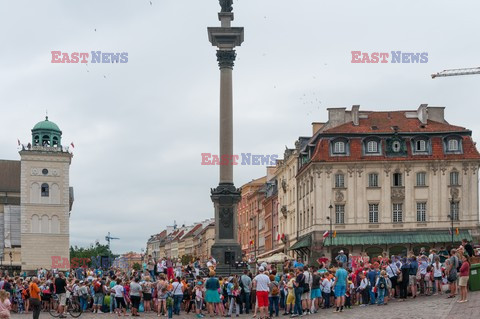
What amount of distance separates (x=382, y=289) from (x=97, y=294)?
1214cm

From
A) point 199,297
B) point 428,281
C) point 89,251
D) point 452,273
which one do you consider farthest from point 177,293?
point 89,251

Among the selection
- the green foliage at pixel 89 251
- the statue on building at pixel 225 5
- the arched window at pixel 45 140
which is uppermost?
the statue on building at pixel 225 5

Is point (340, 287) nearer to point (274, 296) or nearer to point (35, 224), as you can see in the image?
point (274, 296)

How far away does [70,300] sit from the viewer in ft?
123

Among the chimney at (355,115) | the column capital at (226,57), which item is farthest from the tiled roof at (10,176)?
the column capital at (226,57)

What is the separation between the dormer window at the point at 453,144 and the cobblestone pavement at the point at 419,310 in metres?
44.6

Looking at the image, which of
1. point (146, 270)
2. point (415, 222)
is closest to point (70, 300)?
point (146, 270)

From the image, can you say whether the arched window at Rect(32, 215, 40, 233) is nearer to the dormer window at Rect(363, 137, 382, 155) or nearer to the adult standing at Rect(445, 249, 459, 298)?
the dormer window at Rect(363, 137, 382, 155)

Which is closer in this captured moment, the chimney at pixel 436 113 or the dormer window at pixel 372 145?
the dormer window at pixel 372 145

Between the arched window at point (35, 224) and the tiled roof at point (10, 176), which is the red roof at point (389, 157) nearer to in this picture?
the arched window at point (35, 224)

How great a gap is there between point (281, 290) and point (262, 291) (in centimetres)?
351

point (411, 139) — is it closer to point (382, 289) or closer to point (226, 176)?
point (226, 176)

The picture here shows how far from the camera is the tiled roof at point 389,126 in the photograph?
253 ft

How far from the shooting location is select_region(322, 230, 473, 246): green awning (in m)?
73.1
